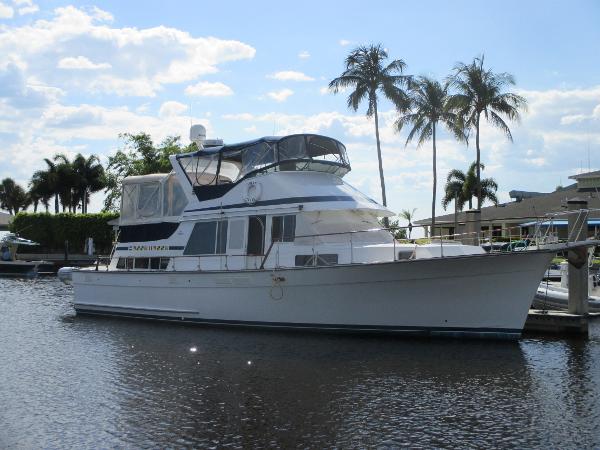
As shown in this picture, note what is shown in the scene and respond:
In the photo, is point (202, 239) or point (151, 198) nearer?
point (202, 239)

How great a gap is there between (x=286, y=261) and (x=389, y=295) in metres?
2.95

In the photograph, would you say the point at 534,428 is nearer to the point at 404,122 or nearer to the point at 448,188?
the point at 404,122

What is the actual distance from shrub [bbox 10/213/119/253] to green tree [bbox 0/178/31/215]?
54359 millimetres

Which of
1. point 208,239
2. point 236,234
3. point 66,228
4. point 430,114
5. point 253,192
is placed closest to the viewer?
point 253,192

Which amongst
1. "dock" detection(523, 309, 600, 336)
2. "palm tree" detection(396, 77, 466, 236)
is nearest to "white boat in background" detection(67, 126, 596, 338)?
"dock" detection(523, 309, 600, 336)

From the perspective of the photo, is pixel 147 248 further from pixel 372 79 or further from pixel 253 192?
pixel 372 79

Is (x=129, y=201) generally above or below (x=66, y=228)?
below

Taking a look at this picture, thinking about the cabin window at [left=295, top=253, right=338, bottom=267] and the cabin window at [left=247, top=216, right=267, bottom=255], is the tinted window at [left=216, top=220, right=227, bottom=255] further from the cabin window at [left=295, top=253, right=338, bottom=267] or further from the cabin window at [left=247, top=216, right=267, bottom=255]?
the cabin window at [left=295, top=253, right=338, bottom=267]

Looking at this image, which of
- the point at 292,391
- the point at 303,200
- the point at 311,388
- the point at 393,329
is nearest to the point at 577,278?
the point at 393,329

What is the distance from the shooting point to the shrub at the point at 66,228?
54000 mm

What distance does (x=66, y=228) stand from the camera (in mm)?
53969

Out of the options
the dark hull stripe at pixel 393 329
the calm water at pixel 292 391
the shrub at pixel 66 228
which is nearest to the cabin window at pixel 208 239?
the dark hull stripe at pixel 393 329

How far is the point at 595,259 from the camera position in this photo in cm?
3391

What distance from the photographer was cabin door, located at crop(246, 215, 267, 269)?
17.0 metres
